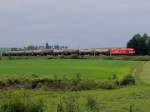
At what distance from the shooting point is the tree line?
108562 mm

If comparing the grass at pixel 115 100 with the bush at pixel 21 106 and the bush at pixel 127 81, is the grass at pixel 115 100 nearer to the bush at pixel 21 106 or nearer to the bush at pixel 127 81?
the bush at pixel 21 106

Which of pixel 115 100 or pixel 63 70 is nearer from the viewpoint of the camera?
pixel 115 100

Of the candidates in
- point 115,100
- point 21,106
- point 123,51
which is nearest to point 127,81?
point 115,100

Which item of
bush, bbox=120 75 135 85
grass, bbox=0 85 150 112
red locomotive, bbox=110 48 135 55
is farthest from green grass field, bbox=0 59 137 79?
red locomotive, bbox=110 48 135 55

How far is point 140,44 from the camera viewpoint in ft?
362

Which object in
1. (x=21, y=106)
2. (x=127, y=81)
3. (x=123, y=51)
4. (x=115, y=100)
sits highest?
(x=21, y=106)

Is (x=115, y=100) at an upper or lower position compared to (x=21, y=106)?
lower

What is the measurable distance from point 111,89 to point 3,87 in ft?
23.2

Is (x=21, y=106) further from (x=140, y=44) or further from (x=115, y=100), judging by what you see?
(x=140, y=44)

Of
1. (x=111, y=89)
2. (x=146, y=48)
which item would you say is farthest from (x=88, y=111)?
(x=146, y=48)

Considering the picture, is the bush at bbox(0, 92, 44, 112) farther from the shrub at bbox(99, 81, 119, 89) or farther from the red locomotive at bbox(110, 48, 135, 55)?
the red locomotive at bbox(110, 48, 135, 55)

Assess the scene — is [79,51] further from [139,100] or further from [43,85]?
[139,100]

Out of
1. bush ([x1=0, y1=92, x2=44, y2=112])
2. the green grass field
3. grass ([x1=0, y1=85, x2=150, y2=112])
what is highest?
bush ([x1=0, y1=92, x2=44, y2=112])

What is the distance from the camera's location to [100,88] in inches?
1304
